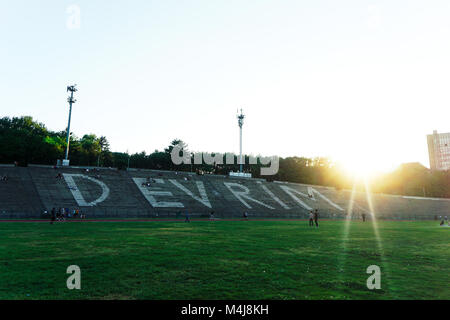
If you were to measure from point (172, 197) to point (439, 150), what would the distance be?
173202 millimetres

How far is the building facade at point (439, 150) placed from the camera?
162m

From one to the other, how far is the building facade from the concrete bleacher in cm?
11500

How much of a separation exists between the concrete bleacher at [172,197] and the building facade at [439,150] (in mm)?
114998

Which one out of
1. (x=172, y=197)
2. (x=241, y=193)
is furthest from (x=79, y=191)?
(x=241, y=193)

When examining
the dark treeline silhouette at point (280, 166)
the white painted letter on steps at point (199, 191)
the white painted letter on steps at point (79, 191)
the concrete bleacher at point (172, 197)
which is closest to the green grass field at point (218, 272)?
the concrete bleacher at point (172, 197)

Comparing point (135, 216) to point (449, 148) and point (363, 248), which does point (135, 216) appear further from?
point (449, 148)

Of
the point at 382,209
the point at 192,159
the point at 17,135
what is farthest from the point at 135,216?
the point at 192,159

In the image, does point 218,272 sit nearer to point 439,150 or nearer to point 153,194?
point 153,194

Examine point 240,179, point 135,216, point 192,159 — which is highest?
point 192,159

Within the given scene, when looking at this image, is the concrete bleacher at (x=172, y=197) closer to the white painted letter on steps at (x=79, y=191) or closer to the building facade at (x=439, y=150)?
the white painted letter on steps at (x=79, y=191)

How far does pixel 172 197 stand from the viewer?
4838 cm
